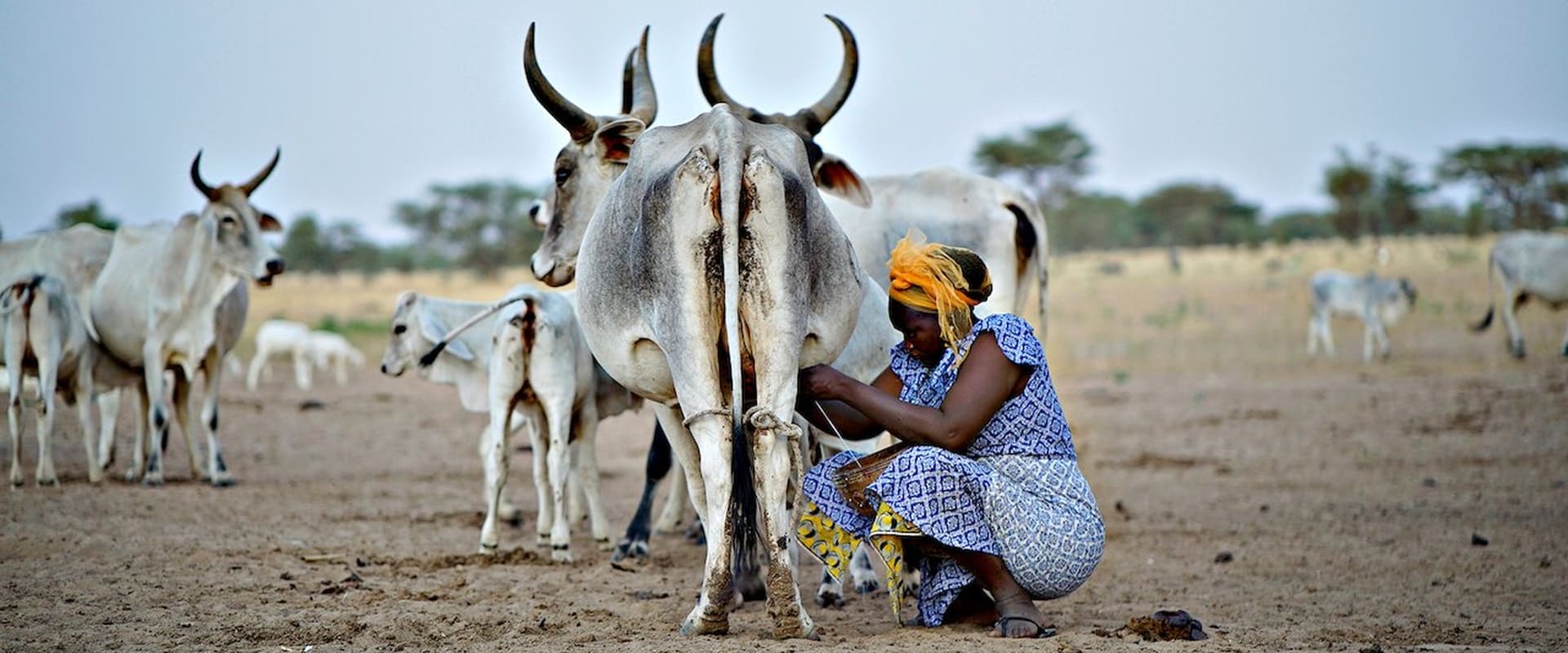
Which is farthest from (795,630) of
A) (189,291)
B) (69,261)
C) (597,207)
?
(69,261)

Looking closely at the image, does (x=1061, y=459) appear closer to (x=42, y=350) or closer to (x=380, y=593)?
(x=380, y=593)

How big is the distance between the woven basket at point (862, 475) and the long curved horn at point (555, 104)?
2.03 metres

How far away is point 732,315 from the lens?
14.7ft

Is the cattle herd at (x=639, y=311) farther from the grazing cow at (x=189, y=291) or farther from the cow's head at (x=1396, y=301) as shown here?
the cow's head at (x=1396, y=301)

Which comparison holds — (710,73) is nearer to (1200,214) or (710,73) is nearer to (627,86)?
(627,86)

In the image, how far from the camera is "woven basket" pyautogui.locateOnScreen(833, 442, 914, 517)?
479 centimetres

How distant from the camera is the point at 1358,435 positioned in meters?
12.0

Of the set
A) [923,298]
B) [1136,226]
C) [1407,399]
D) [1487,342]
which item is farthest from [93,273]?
[1136,226]

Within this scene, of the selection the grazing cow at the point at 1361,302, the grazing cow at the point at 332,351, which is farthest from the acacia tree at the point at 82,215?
the grazing cow at the point at 1361,302

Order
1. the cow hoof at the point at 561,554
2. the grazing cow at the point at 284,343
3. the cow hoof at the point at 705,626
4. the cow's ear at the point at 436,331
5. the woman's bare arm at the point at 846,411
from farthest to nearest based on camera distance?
the grazing cow at the point at 284,343
the cow's ear at the point at 436,331
the cow hoof at the point at 561,554
the woman's bare arm at the point at 846,411
the cow hoof at the point at 705,626

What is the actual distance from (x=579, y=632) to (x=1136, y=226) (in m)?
44.4

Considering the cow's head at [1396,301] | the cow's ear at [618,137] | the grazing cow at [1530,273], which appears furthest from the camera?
the cow's head at [1396,301]

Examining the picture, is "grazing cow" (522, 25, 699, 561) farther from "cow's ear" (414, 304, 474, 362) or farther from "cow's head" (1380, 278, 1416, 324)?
"cow's head" (1380, 278, 1416, 324)

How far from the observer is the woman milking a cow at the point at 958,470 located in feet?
15.1
